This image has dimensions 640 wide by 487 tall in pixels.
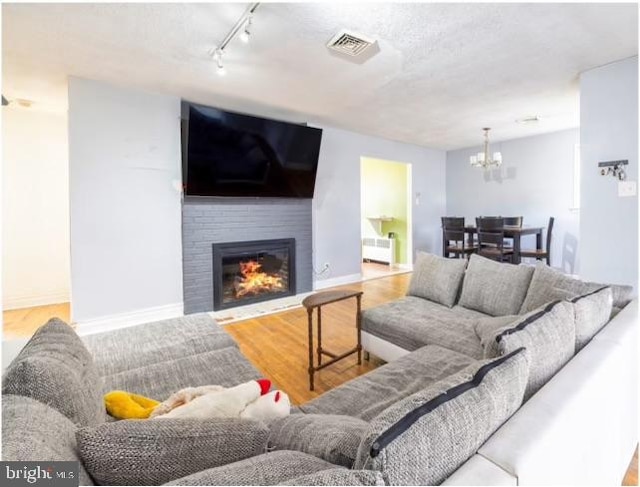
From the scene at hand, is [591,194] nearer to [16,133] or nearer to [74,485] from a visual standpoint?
[74,485]

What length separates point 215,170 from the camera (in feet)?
11.8

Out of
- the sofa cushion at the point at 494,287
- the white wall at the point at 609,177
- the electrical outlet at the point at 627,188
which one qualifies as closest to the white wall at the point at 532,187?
the white wall at the point at 609,177

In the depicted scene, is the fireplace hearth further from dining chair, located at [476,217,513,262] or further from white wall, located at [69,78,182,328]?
dining chair, located at [476,217,513,262]

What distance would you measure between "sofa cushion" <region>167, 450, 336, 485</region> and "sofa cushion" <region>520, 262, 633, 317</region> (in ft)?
5.73

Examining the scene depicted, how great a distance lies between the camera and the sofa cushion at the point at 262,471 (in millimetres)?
590

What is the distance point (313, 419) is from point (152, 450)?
418 millimetres

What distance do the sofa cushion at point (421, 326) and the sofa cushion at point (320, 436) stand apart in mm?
1202

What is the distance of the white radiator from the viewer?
6672mm

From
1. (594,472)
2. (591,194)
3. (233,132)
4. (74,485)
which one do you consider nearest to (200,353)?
(74,485)

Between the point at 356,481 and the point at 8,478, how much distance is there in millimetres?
702

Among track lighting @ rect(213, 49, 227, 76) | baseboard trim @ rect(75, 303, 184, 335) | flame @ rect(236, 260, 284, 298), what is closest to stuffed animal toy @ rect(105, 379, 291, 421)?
track lighting @ rect(213, 49, 227, 76)

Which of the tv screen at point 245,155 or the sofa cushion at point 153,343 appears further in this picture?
the tv screen at point 245,155

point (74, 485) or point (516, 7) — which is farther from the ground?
point (516, 7)

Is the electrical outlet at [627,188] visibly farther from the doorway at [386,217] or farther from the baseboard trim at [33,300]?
the baseboard trim at [33,300]
